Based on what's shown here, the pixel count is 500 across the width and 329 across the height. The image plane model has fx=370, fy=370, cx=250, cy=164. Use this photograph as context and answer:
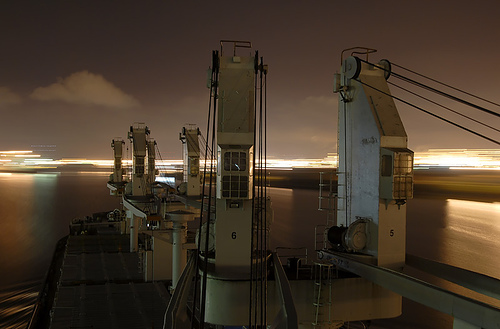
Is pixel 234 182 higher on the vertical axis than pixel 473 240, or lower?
higher

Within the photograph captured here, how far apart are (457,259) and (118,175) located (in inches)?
1177

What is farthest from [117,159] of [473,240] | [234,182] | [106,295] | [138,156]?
[473,240]

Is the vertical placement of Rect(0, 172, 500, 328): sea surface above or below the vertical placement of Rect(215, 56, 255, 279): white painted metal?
below

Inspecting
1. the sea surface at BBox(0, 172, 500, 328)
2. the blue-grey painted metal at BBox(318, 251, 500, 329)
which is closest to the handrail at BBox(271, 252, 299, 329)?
the blue-grey painted metal at BBox(318, 251, 500, 329)

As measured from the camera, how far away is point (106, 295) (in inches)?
540

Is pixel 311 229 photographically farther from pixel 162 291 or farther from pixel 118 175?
pixel 162 291

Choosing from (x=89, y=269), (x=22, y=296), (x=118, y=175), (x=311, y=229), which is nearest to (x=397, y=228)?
(x=89, y=269)

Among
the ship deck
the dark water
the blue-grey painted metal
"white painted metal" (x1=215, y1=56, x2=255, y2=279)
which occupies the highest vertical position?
"white painted metal" (x1=215, y1=56, x2=255, y2=279)

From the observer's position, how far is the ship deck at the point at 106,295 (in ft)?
37.7

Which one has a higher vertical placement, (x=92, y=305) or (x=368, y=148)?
(x=368, y=148)

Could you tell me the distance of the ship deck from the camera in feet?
37.7

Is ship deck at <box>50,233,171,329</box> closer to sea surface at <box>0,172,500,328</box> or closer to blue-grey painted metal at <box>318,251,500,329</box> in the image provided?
sea surface at <box>0,172,500,328</box>

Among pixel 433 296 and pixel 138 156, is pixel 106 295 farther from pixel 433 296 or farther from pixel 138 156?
pixel 433 296

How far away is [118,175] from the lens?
103ft
